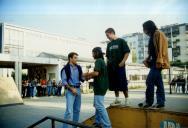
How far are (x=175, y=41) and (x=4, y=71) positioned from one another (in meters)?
41.9

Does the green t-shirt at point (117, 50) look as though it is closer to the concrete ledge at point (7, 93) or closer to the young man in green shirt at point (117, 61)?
the young man in green shirt at point (117, 61)

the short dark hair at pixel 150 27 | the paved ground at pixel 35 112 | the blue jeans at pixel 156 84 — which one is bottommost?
the paved ground at pixel 35 112

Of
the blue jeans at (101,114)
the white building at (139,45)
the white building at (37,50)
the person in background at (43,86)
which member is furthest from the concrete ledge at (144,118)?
the white building at (139,45)

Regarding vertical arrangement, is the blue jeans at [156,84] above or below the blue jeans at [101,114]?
above

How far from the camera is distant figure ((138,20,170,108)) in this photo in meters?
3.93

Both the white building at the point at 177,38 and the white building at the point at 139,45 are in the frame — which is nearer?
the white building at the point at 177,38

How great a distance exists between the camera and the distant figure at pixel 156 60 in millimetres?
3930

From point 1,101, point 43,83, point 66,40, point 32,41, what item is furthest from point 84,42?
point 1,101

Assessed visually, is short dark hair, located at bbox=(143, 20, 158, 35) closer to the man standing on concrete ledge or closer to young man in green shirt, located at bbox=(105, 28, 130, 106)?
young man in green shirt, located at bbox=(105, 28, 130, 106)

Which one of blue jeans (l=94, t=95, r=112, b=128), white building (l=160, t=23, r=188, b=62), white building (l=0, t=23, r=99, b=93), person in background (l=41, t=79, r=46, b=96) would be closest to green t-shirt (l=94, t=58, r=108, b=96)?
blue jeans (l=94, t=95, r=112, b=128)

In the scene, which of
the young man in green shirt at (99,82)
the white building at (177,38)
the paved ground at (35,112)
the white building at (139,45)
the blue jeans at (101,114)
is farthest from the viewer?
the white building at (139,45)

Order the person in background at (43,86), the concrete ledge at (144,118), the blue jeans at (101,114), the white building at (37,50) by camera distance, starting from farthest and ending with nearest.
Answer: the white building at (37,50) < the person in background at (43,86) < the blue jeans at (101,114) < the concrete ledge at (144,118)

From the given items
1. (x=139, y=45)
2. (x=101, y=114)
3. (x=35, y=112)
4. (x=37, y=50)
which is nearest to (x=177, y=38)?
(x=139, y=45)

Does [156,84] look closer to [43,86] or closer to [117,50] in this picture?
[117,50]
